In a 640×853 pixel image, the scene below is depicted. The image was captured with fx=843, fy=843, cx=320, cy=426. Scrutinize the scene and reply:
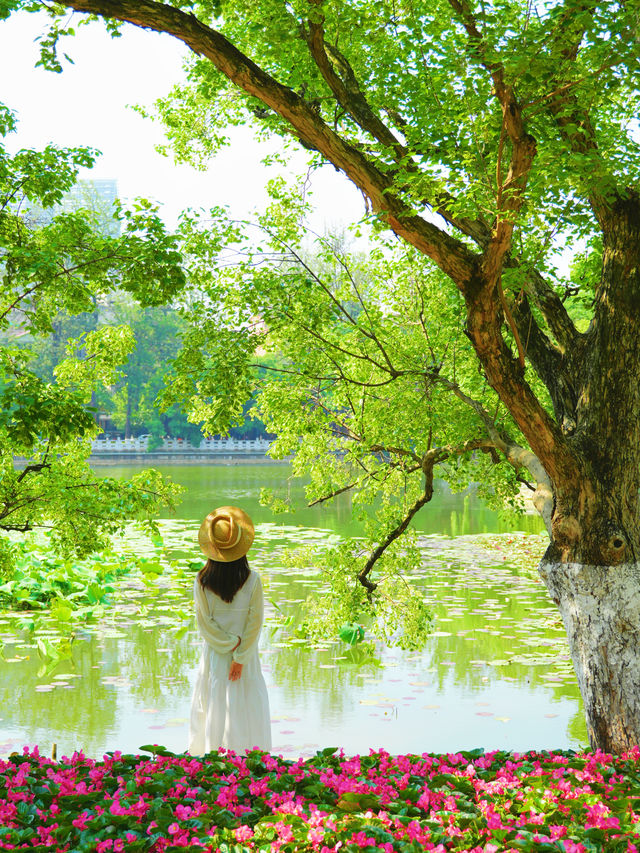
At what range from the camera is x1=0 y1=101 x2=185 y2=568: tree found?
4785 mm

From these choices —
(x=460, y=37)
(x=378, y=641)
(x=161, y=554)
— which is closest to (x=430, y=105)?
(x=460, y=37)

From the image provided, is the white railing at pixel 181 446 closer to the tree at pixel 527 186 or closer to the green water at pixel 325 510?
the green water at pixel 325 510

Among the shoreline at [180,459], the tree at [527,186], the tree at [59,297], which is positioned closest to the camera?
the tree at [527,186]

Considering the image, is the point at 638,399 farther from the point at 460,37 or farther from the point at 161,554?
the point at 161,554

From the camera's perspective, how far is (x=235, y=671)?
4.59 m

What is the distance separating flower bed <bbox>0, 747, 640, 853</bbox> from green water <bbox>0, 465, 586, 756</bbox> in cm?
372

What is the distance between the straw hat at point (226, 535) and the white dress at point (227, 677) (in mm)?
178

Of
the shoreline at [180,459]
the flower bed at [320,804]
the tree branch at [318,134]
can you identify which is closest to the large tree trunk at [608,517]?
the tree branch at [318,134]

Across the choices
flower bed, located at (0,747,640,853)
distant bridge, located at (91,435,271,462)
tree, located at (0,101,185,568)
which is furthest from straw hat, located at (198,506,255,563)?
distant bridge, located at (91,435,271,462)

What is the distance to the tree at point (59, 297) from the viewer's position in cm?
479

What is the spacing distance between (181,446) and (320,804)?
1841 inches

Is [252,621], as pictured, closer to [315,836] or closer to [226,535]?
[226,535]

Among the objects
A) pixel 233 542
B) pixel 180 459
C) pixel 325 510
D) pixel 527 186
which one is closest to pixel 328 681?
pixel 233 542

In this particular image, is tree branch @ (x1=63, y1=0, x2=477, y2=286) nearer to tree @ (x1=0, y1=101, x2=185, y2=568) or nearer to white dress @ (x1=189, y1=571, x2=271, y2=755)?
tree @ (x1=0, y1=101, x2=185, y2=568)
